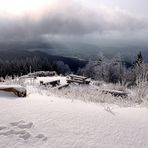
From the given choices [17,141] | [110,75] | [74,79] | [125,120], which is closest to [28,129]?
[17,141]

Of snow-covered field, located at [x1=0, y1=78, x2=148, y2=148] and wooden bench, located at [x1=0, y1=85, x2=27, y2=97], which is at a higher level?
wooden bench, located at [x1=0, y1=85, x2=27, y2=97]

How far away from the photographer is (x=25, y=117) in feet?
13.9

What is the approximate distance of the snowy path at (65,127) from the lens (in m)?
3.50

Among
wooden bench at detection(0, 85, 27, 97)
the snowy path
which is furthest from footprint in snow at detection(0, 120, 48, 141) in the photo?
wooden bench at detection(0, 85, 27, 97)

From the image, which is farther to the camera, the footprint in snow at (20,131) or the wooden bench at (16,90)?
the wooden bench at (16,90)

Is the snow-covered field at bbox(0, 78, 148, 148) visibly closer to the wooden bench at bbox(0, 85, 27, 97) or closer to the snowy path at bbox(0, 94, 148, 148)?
the snowy path at bbox(0, 94, 148, 148)

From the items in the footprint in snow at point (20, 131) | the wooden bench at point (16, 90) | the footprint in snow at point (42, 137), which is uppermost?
the wooden bench at point (16, 90)

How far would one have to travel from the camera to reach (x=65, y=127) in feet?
13.1

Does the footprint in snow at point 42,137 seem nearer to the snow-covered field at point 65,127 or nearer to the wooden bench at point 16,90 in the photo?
the snow-covered field at point 65,127

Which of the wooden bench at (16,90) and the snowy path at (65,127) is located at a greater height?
the wooden bench at (16,90)

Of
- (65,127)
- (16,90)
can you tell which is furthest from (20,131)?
(16,90)

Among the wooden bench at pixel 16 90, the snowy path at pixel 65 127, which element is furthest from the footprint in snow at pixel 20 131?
the wooden bench at pixel 16 90

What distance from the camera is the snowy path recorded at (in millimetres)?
3502

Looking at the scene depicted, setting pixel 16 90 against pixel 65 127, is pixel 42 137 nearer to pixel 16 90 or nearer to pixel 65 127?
pixel 65 127
